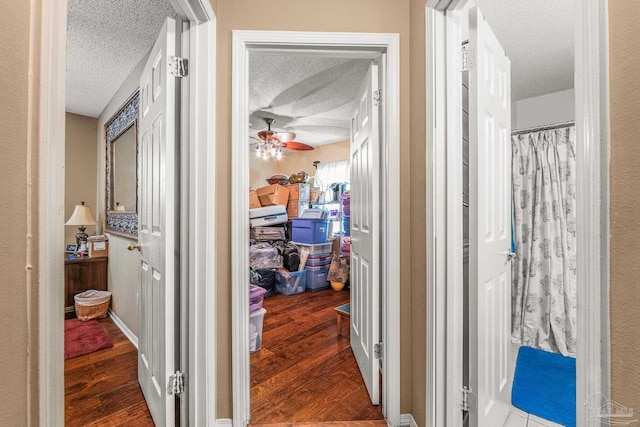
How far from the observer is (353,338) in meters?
2.22

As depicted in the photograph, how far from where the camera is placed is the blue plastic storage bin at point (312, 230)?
4043 millimetres

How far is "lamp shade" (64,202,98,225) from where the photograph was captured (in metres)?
3.15

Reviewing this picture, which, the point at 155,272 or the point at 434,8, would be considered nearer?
the point at 434,8

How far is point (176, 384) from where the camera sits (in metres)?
1.35

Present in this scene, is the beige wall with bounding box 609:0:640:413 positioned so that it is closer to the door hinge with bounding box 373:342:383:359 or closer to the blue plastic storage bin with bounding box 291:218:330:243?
the door hinge with bounding box 373:342:383:359

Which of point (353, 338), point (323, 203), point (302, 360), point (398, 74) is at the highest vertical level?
point (398, 74)

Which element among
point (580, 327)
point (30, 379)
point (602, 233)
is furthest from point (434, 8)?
point (30, 379)

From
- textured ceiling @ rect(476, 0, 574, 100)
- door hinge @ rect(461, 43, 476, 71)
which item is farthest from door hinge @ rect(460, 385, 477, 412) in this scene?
textured ceiling @ rect(476, 0, 574, 100)

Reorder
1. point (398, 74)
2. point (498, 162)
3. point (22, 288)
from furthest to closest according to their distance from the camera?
point (398, 74), point (498, 162), point (22, 288)

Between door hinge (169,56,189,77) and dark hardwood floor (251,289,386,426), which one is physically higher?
door hinge (169,56,189,77)

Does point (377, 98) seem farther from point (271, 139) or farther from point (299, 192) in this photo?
point (299, 192)

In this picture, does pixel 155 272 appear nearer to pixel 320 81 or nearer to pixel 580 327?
pixel 580 327

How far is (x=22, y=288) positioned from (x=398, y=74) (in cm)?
164

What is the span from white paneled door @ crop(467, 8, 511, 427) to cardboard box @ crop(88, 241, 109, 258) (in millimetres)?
3689
